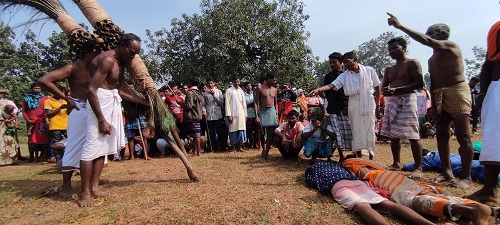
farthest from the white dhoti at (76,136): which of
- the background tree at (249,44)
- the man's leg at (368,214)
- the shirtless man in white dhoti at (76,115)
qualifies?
the background tree at (249,44)

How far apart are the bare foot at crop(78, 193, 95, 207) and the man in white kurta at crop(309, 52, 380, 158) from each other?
3559 mm

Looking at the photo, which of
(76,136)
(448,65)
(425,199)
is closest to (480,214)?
(425,199)

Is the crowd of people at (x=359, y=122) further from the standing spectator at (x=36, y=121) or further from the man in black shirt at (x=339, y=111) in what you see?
the standing spectator at (x=36, y=121)

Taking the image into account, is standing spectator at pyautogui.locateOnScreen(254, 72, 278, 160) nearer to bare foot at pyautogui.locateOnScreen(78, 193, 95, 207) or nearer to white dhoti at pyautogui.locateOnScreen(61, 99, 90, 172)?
white dhoti at pyautogui.locateOnScreen(61, 99, 90, 172)

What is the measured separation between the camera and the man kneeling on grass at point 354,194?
2.77 metres

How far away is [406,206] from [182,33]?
2007cm

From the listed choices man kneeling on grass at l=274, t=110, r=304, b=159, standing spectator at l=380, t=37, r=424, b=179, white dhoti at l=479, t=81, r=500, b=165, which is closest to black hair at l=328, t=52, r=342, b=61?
standing spectator at l=380, t=37, r=424, b=179

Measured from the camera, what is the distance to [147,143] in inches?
317

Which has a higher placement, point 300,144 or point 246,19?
point 246,19

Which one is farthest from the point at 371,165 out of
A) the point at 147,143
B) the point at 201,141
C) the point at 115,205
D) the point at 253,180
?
the point at 147,143

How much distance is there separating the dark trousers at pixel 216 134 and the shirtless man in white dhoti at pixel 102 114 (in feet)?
15.5

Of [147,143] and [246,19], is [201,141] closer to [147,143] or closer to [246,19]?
[147,143]

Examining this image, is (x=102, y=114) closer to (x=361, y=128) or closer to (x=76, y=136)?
(x=76, y=136)

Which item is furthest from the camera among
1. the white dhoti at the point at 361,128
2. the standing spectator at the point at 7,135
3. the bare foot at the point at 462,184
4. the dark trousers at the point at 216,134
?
the dark trousers at the point at 216,134
